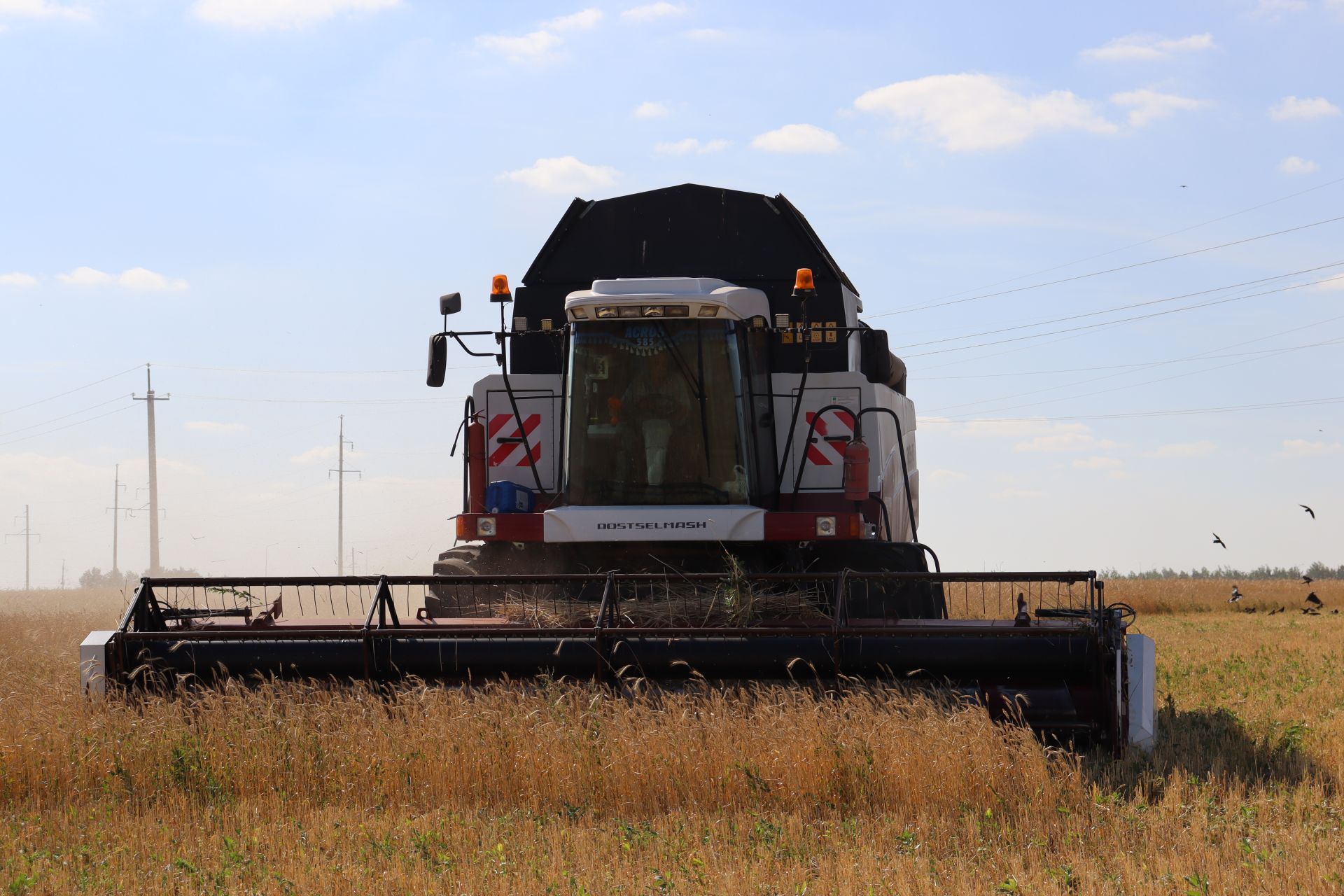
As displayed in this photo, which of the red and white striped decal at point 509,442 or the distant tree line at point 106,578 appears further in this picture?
the distant tree line at point 106,578

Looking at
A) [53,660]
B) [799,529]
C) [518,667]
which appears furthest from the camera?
[53,660]

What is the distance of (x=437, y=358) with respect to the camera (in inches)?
372

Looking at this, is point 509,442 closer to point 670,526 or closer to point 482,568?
point 482,568

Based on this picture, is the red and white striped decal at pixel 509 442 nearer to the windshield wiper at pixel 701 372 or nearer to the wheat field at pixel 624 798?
the windshield wiper at pixel 701 372

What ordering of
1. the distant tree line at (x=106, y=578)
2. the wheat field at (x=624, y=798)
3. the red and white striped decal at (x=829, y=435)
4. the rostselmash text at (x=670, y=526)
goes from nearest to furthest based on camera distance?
the wheat field at (x=624, y=798) → the rostselmash text at (x=670, y=526) → the red and white striped decal at (x=829, y=435) → the distant tree line at (x=106, y=578)

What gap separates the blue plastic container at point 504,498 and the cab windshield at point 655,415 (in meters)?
0.47

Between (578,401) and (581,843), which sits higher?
(578,401)

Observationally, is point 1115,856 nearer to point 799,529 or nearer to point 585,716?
point 585,716

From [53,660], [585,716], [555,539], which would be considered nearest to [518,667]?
[585,716]

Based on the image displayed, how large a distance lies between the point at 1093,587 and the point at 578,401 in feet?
11.9

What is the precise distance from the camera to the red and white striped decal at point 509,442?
9.78 meters

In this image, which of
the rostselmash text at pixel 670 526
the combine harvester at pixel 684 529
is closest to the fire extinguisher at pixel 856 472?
the combine harvester at pixel 684 529

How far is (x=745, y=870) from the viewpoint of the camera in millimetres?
4930

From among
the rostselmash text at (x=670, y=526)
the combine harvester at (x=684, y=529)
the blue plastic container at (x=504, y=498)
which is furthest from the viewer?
the blue plastic container at (x=504, y=498)
